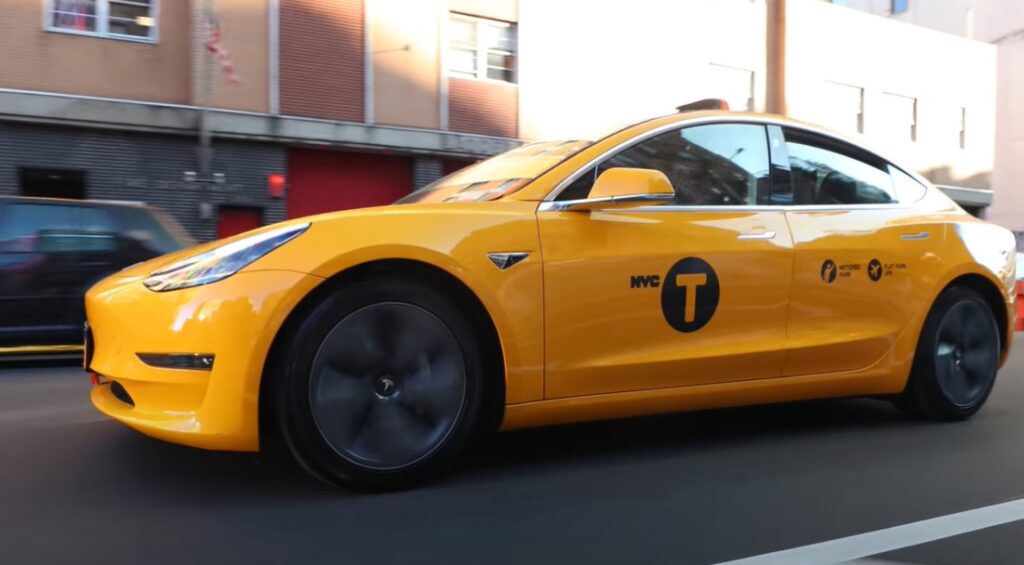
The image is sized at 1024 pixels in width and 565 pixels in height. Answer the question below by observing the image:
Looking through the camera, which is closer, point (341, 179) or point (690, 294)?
point (690, 294)

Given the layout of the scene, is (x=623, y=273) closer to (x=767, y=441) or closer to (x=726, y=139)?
(x=726, y=139)

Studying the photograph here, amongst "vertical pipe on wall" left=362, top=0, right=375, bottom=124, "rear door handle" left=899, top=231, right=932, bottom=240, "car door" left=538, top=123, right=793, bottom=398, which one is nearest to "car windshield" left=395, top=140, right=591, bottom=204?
"car door" left=538, top=123, right=793, bottom=398

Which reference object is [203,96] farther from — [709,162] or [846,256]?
[846,256]

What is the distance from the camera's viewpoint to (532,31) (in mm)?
Result: 17953

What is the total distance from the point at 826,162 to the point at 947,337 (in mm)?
1167

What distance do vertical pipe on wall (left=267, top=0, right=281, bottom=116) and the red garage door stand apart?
3.18 feet

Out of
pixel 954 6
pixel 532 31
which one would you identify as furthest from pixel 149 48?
pixel 954 6

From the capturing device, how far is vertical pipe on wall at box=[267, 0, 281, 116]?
49.6 ft

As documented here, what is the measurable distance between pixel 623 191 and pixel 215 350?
65.7 inches

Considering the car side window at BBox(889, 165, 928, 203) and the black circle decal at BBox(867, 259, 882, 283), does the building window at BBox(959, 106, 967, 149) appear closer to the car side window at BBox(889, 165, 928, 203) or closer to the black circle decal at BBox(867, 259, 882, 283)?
the car side window at BBox(889, 165, 928, 203)

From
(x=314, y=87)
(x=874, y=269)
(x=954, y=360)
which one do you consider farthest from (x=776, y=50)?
(x=874, y=269)

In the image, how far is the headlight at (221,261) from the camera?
3.21 meters

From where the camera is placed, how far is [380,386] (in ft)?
11.2

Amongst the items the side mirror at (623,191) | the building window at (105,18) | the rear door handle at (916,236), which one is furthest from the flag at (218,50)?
the rear door handle at (916,236)
